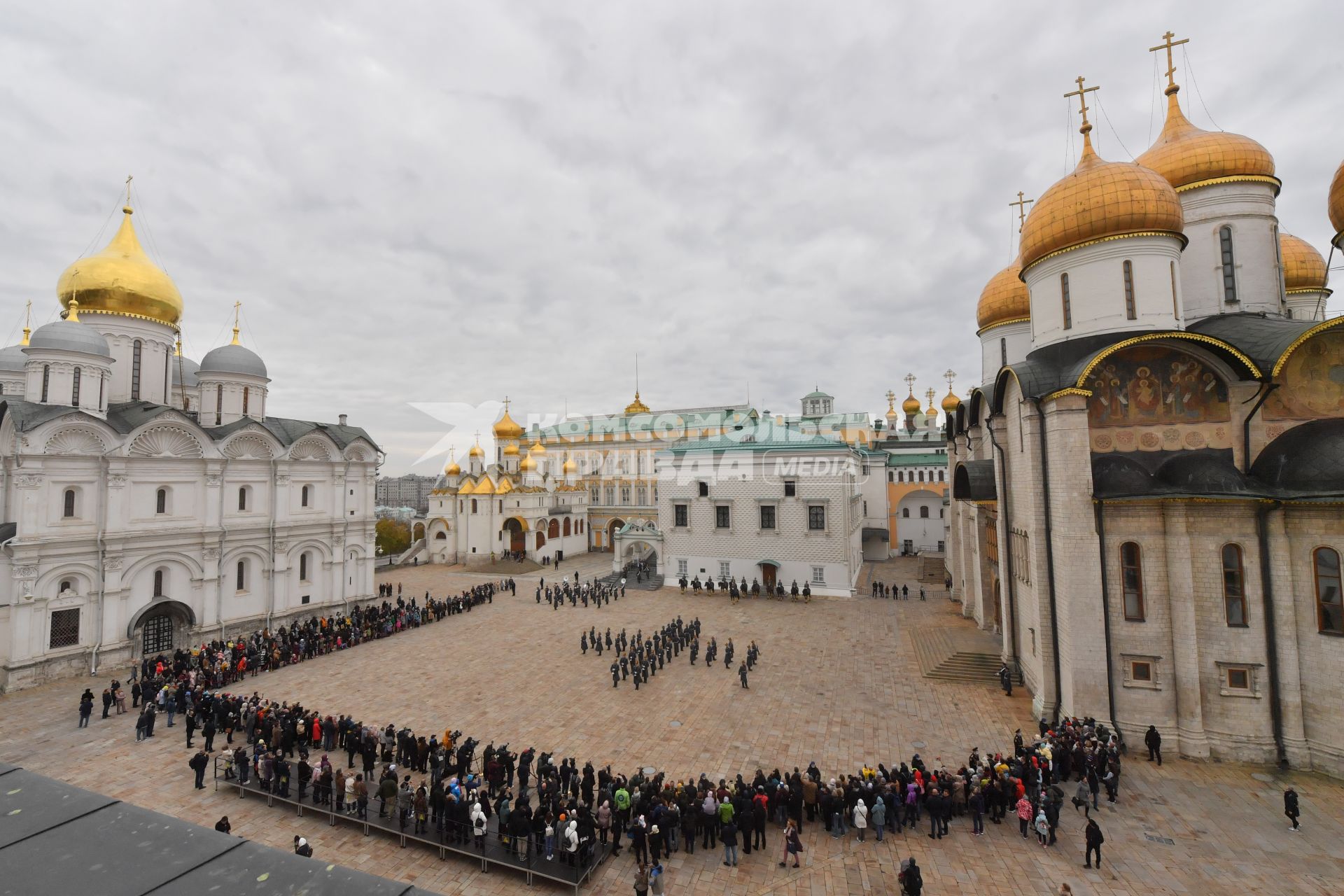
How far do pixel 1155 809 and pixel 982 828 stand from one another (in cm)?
325

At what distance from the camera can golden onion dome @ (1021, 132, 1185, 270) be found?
13.9 m

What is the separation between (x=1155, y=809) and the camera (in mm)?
10188

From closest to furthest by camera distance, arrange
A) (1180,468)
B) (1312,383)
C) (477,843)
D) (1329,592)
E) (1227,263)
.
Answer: (477,843) < (1329,592) < (1312,383) < (1180,468) < (1227,263)

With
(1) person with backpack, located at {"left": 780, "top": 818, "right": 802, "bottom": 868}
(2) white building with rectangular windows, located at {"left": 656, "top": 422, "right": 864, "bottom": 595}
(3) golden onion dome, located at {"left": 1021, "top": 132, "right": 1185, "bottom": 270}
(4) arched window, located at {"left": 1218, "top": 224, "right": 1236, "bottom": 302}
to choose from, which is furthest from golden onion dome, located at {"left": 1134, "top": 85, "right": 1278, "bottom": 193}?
(1) person with backpack, located at {"left": 780, "top": 818, "right": 802, "bottom": 868}

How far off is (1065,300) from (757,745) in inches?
528

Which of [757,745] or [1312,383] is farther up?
[1312,383]

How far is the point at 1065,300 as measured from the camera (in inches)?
596

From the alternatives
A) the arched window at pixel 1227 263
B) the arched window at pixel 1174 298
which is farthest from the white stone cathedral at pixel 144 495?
the arched window at pixel 1227 263

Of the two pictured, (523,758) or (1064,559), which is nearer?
(523,758)

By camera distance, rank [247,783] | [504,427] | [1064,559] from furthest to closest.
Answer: [504,427], [1064,559], [247,783]

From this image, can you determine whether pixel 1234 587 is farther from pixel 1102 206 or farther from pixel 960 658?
pixel 1102 206

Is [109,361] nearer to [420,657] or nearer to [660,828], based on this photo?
[420,657]

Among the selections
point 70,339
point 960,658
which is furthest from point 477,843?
point 70,339

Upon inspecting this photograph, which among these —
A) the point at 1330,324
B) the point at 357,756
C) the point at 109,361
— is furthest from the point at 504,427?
the point at 1330,324
